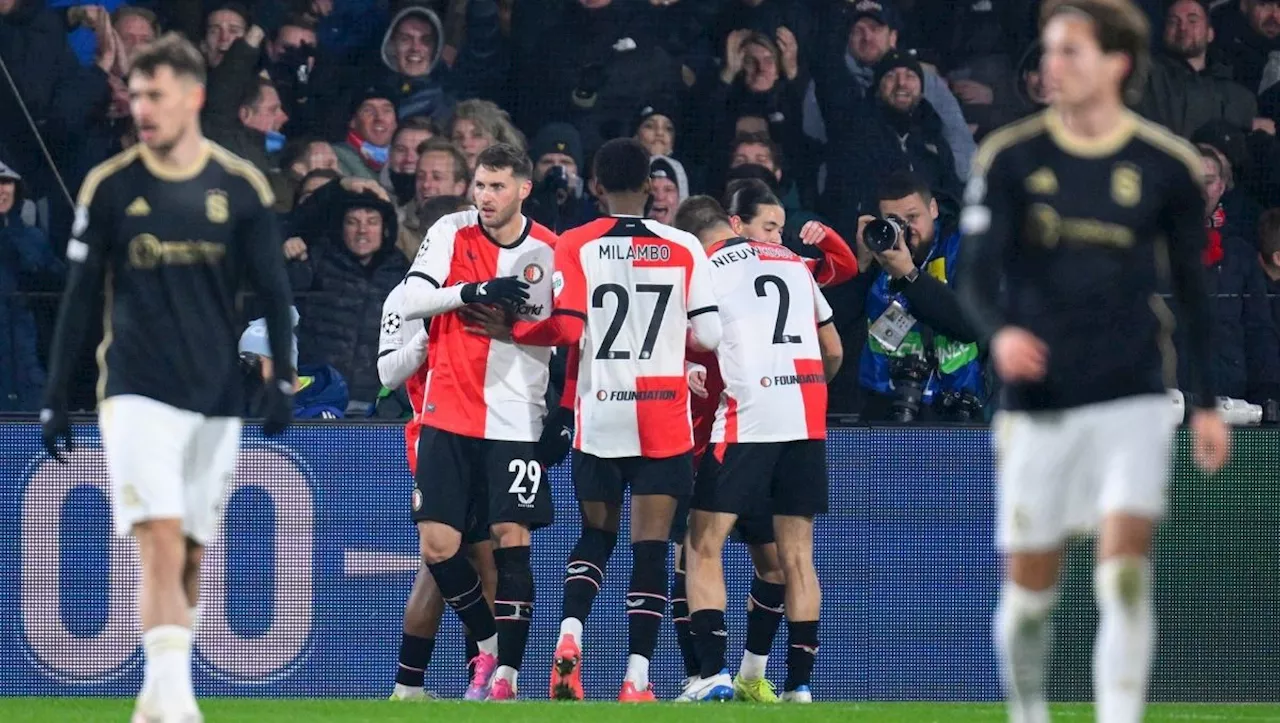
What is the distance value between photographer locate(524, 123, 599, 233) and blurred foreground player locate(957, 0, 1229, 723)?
6.24m

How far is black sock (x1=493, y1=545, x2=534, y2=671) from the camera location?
9.36 m

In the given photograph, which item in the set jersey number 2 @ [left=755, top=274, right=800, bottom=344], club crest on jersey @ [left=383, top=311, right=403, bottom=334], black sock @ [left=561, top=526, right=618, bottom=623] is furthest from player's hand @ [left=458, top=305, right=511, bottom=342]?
jersey number 2 @ [left=755, top=274, right=800, bottom=344]

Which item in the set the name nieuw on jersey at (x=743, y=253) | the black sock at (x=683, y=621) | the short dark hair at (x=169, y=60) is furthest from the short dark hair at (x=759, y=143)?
the short dark hair at (x=169, y=60)

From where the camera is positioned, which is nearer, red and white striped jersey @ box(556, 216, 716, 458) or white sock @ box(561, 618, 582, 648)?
white sock @ box(561, 618, 582, 648)

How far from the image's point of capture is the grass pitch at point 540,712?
324 inches

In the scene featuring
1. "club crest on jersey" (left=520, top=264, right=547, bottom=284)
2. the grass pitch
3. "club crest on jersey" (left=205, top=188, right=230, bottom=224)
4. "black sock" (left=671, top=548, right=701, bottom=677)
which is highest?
"club crest on jersey" (left=205, top=188, right=230, bottom=224)

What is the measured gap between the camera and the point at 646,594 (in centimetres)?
944

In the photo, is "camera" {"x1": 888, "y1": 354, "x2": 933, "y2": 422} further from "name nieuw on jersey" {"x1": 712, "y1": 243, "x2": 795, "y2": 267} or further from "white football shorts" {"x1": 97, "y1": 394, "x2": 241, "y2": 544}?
"white football shorts" {"x1": 97, "y1": 394, "x2": 241, "y2": 544}

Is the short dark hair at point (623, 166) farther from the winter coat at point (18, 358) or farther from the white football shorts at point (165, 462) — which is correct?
the winter coat at point (18, 358)

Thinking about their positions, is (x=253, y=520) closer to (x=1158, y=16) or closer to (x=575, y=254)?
(x=575, y=254)

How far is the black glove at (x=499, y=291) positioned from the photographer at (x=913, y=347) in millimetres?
2325

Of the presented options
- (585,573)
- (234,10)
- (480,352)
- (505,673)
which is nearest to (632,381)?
(480,352)

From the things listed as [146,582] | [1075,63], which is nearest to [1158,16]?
[1075,63]

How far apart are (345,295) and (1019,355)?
21.2ft
